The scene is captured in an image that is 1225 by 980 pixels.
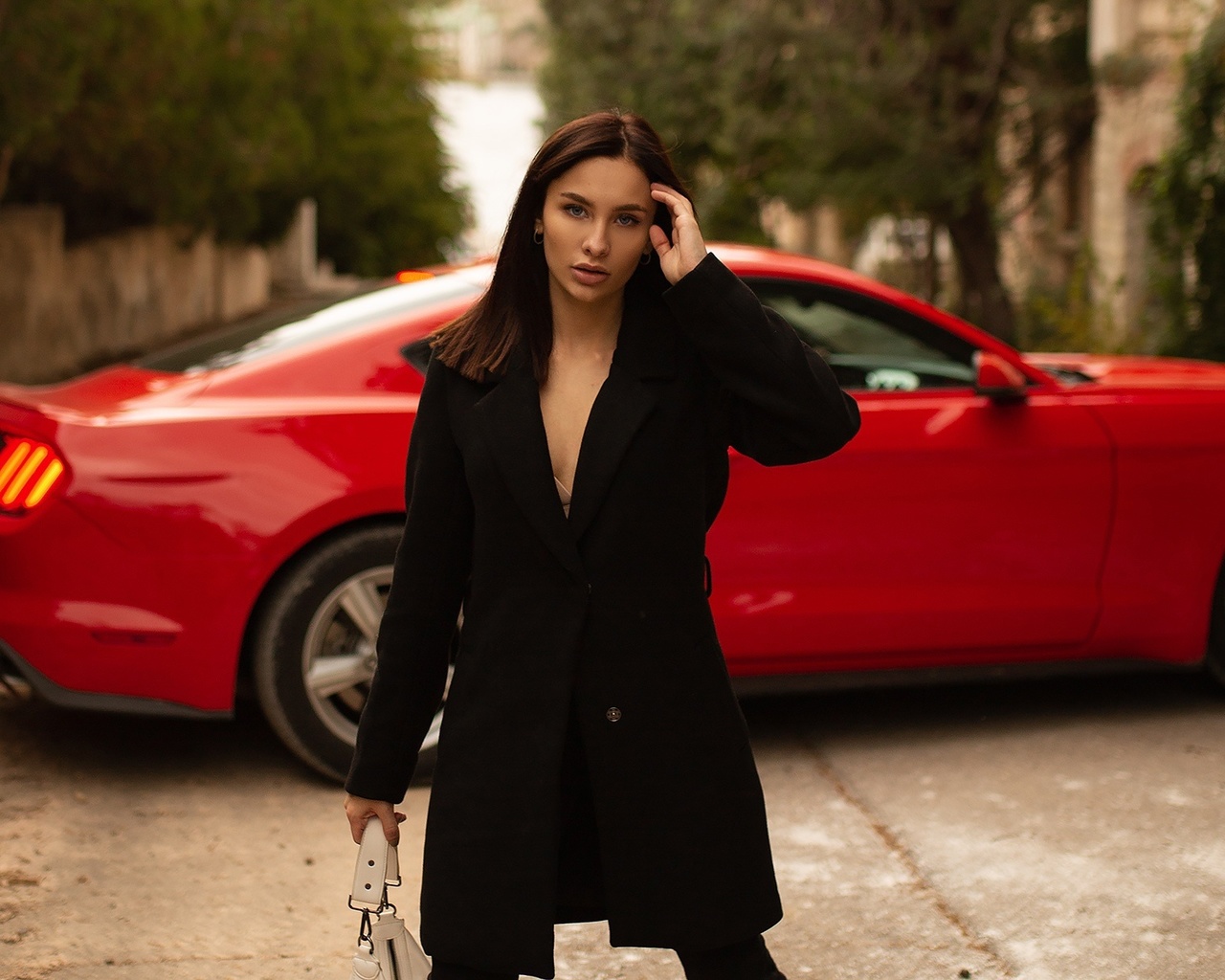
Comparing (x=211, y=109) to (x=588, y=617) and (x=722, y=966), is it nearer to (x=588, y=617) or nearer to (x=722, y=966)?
(x=588, y=617)

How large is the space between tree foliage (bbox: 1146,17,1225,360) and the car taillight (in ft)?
26.3

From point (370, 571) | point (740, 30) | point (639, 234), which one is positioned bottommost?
point (370, 571)

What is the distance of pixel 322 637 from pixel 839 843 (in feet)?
5.03

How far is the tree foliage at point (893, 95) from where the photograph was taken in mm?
14969

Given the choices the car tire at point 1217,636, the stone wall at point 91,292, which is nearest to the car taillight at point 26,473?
the car tire at point 1217,636

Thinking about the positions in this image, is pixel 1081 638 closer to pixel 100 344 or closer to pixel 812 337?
pixel 812 337

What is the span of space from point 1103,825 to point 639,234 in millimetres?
2649

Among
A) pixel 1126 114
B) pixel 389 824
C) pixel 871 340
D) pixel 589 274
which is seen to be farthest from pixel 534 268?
pixel 1126 114

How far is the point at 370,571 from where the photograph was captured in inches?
187

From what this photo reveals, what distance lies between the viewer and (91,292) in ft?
82.7

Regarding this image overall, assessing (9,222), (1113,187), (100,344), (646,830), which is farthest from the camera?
(100,344)

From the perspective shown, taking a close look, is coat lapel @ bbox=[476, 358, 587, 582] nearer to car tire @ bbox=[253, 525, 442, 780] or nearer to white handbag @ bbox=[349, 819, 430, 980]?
white handbag @ bbox=[349, 819, 430, 980]

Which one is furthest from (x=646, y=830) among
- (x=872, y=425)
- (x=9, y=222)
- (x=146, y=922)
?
(x=9, y=222)

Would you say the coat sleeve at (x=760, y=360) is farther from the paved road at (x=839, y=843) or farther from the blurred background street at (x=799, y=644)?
the paved road at (x=839, y=843)
